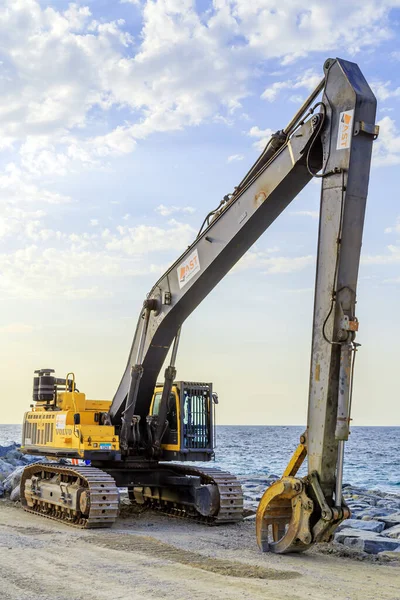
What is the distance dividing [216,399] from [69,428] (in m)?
2.80

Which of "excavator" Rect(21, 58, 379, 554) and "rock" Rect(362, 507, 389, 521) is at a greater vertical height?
"excavator" Rect(21, 58, 379, 554)

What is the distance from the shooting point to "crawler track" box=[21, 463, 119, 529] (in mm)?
12305

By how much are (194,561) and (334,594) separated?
7.60ft

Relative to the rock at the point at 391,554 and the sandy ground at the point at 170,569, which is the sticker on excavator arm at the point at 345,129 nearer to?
the sandy ground at the point at 170,569

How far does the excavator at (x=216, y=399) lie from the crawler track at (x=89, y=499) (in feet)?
0.08

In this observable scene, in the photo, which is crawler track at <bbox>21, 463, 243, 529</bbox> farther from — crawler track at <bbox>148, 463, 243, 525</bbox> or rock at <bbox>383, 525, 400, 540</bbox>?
rock at <bbox>383, 525, 400, 540</bbox>

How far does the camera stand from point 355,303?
9.34 metres

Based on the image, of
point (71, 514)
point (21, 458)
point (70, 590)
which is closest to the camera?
point (70, 590)

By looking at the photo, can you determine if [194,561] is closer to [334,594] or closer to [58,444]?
[334,594]

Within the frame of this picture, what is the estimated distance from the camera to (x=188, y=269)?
1257cm

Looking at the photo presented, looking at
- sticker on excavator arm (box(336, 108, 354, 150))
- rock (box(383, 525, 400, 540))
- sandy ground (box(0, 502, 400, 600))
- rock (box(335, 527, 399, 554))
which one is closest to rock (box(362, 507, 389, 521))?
rock (box(383, 525, 400, 540))

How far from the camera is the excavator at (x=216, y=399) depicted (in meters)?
9.15

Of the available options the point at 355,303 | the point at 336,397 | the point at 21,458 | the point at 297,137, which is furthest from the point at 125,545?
the point at 21,458

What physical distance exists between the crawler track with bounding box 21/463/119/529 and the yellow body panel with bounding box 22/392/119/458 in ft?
1.31
